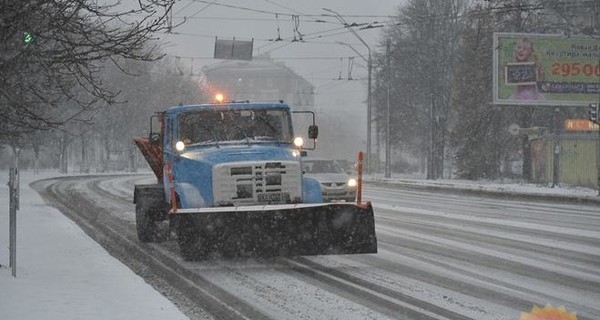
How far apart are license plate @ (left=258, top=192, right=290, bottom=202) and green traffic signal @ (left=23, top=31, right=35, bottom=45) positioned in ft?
13.1

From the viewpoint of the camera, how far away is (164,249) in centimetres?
1233

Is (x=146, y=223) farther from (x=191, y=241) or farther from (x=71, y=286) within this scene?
(x=71, y=286)

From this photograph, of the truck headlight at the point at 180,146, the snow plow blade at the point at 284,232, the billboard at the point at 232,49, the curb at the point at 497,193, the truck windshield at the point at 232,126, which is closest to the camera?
the snow plow blade at the point at 284,232

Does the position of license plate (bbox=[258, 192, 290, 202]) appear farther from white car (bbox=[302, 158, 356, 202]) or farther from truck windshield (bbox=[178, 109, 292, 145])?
white car (bbox=[302, 158, 356, 202])

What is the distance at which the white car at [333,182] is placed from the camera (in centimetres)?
2001

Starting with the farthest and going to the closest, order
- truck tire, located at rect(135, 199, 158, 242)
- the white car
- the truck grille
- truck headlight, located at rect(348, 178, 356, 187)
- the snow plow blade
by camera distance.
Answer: the white car, truck headlight, located at rect(348, 178, 356, 187), truck tire, located at rect(135, 199, 158, 242), the truck grille, the snow plow blade

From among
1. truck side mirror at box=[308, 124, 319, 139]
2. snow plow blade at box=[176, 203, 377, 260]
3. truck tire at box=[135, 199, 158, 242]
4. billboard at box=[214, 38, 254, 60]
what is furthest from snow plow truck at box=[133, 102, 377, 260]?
billboard at box=[214, 38, 254, 60]

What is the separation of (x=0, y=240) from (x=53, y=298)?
5.74m

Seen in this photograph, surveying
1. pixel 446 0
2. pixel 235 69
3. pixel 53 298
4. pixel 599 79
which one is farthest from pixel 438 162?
pixel 235 69

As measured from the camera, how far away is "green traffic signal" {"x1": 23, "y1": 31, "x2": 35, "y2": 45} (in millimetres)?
7371

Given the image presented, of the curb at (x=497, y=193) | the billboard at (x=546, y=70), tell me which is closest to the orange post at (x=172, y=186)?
the curb at (x=497, y=193)

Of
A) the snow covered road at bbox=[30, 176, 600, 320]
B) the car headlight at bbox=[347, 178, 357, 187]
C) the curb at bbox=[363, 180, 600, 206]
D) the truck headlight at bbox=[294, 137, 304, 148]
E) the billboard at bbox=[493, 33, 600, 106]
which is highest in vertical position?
the billboard at bbox=[493, 33, 600, 106]

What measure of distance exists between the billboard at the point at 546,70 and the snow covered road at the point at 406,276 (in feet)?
66.8

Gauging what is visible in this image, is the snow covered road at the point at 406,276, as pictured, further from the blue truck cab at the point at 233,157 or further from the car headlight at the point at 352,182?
the car headlight at the point at 352,182
